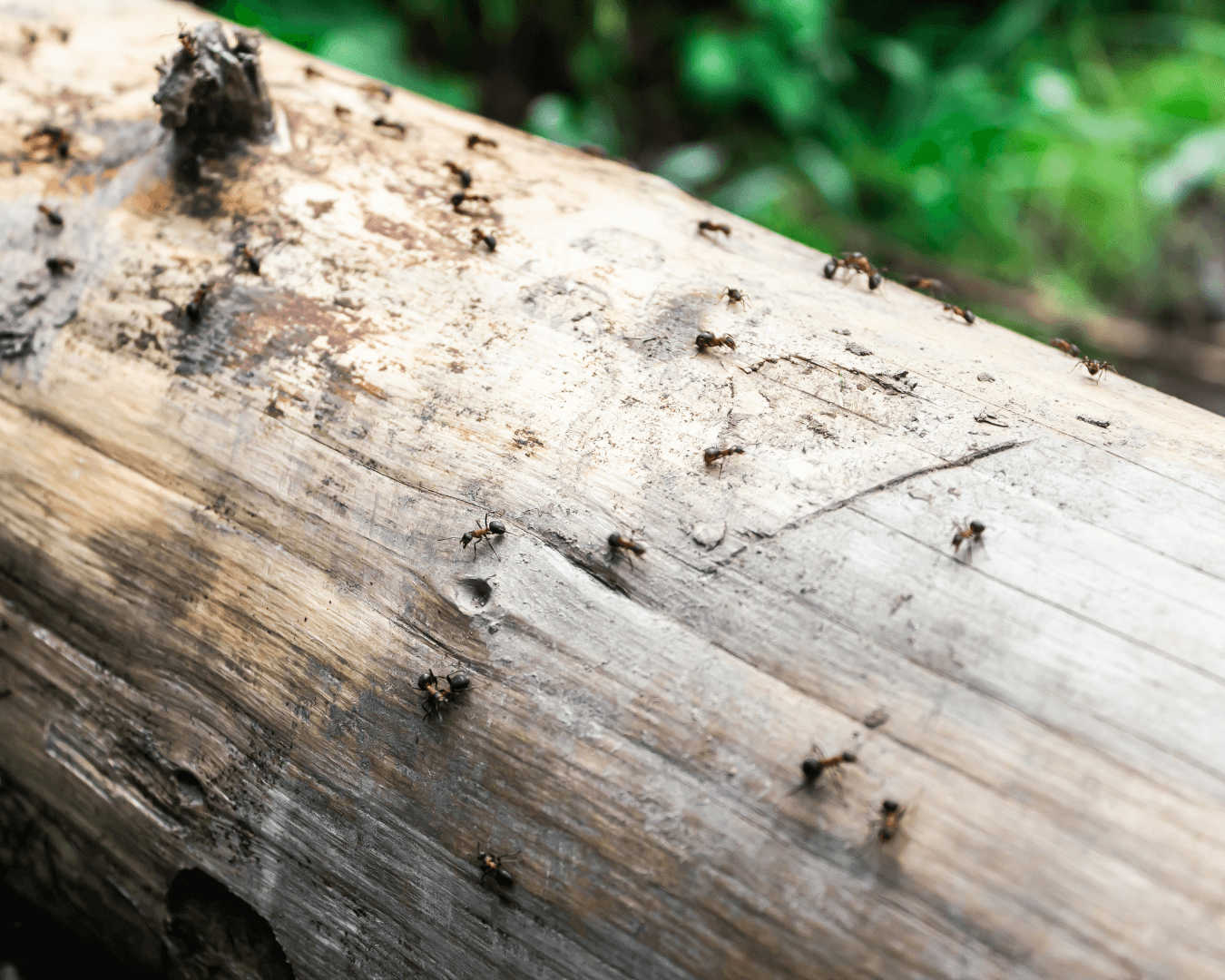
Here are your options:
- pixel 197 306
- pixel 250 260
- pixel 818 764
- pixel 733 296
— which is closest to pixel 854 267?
pixel 733 296

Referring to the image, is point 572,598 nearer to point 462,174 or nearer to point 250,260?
point 250,260

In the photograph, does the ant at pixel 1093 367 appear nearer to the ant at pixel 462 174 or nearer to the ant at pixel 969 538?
the ant at pixel 969 538

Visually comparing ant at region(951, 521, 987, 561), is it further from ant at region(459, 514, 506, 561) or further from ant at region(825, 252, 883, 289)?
ant at region(825, 252, 883, 289)

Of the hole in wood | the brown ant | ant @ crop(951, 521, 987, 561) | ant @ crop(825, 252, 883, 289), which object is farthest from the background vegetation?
the hole in wood

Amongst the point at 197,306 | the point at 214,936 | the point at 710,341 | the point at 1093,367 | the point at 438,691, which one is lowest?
the point at 214,936

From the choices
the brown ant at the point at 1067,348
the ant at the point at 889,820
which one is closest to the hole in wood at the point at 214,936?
the ant at the point at 889,820

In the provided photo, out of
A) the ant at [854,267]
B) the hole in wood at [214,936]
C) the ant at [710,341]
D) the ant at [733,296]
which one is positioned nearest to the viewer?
the hole in wood at [214,936]
